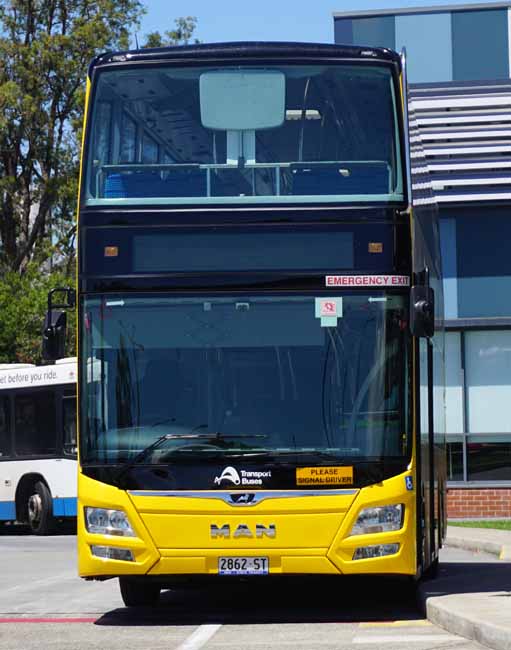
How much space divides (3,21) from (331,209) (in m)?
36.5

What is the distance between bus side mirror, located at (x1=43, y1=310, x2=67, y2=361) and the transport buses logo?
1.70m

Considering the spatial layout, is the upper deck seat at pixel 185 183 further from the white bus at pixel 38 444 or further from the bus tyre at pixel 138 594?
the white bus at pixel 38 444

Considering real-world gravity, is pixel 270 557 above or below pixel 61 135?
below

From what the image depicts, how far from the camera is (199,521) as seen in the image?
39.4ft

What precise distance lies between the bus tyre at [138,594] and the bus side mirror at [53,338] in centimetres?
210

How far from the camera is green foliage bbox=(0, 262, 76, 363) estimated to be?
41.5 meters

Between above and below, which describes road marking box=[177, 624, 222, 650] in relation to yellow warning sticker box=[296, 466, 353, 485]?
below

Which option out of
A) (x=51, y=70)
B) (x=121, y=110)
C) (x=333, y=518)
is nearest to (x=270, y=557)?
(x=333, y=518)

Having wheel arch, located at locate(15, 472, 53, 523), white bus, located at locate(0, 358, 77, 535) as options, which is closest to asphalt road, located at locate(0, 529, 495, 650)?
white bus, located at locate(0, 358, 77, 535)

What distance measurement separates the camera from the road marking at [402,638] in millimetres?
10930

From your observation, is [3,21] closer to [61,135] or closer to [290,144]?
[61,135]

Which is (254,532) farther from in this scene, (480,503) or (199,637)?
(480,503)

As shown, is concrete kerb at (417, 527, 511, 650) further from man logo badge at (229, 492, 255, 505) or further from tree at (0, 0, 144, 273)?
tree at (0, 0, 144, 273)

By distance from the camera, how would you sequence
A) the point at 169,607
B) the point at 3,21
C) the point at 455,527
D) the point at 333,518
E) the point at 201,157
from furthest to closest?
1. the point at 3,21
2. the point at 455,527
3. the point at 169,607
4. the point at 201,157
5. the point at 333,518
